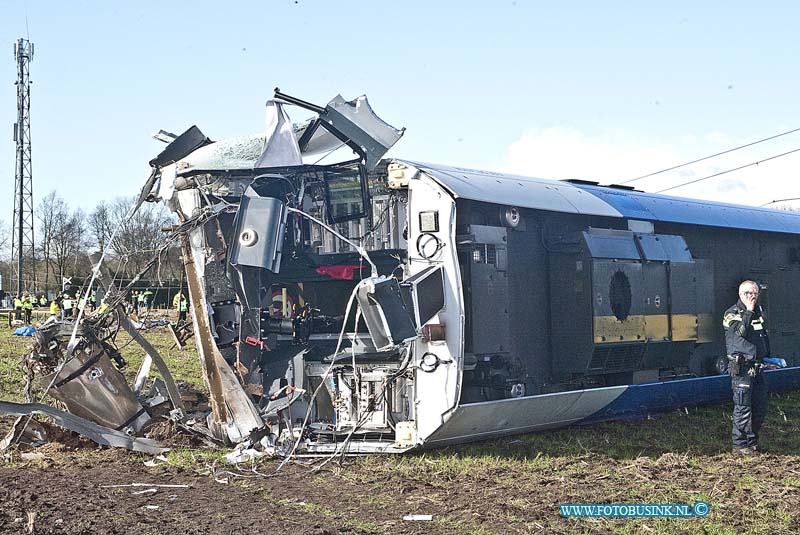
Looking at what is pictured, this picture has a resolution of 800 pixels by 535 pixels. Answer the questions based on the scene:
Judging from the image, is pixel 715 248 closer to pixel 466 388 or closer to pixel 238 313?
pixel 466 388

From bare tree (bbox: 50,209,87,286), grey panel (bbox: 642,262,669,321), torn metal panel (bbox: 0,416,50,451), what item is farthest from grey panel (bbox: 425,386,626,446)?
bare tree (bbox: 50,209,87,286)

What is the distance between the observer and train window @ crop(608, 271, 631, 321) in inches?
369

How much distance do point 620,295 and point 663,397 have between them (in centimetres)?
156

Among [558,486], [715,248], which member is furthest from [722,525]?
[715,248]

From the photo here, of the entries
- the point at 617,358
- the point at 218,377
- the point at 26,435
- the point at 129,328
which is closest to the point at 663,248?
the point at 617,358

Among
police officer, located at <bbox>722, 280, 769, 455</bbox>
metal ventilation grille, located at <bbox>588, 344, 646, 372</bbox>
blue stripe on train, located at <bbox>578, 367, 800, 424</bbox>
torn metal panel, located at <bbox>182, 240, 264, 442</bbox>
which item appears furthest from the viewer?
blue stripe on train, located at <bbox>578, 367, 800, 424</bbox>

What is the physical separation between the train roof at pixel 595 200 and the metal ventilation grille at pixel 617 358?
4.37ft

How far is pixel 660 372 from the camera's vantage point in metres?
10.3

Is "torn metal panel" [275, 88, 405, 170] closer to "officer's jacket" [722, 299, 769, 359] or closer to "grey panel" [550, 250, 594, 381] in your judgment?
"grey panel" [550, 250, 594, 381]

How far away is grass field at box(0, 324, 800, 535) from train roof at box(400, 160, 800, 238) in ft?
7.43

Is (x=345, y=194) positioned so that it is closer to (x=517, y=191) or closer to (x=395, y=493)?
(x=517, y=191)

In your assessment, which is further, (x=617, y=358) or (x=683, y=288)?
(x=683, y=288)

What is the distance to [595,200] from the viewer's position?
984cm

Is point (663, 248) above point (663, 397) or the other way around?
above
